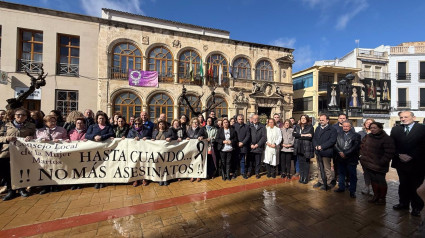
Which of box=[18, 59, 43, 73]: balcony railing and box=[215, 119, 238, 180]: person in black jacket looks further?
box=[18, 59, 43, 73]: balcony railing

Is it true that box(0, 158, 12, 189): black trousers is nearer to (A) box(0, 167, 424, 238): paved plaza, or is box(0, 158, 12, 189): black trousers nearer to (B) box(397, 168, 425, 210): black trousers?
(A) box(0, 167, 424, 238): paved plaza

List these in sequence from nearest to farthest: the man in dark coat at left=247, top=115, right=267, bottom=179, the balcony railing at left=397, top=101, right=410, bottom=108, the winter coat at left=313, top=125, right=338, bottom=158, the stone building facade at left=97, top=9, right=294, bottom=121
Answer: the winter coat at left=313, top=125, right=338, bottom=158 < the man in dark coat at left=247, top=115, right=267, bottom=179 < the stone building facade at left=97, top=9, right=294, bottom=121 < the balcony railing at left=397, top=101, right=410, bottom=108

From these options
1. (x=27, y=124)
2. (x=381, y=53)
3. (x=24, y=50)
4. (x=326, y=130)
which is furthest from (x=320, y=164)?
(x=381, y=53)

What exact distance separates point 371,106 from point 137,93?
87.2 ft

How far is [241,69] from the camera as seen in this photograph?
57.2ft

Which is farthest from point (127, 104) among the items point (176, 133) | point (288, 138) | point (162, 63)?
point (288, 138)

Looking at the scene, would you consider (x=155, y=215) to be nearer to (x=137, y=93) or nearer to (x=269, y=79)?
(x=137, y=93)

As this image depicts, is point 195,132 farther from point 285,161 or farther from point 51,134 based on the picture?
point 51,134

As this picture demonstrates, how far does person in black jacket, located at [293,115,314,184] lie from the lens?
4.64 meters

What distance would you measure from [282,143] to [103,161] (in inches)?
194

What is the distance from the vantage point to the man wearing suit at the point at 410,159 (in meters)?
3.12

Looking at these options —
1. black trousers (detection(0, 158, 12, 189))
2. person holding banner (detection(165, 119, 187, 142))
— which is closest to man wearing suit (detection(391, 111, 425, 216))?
person holding banner (detection(165, 119, 187, 142))

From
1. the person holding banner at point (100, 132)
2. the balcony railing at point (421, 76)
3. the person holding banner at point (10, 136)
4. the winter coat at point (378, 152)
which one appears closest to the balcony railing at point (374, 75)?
the balcony railing at point (421, 76)

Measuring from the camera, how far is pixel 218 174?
5.51 metres
